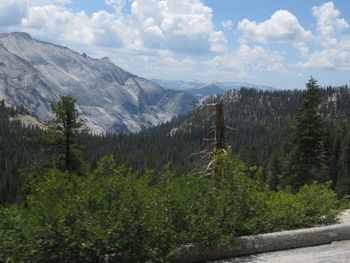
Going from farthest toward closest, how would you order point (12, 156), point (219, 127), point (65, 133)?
1. point (12, 156)
2. point (65, 133)
3. point (219, 127)

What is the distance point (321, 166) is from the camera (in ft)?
107

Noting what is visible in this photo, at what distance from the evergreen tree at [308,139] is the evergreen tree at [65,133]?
18.6 meters

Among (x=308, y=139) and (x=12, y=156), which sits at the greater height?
(x=308, y=139)

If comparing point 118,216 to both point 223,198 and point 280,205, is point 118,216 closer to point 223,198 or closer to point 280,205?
point 223,198

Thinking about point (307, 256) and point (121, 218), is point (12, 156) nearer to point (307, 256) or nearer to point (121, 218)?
point (121, 218)

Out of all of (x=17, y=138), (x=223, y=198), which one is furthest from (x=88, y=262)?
(x=17, y=138)

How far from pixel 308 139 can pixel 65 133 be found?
19.8 meters

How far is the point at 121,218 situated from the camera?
6.58m

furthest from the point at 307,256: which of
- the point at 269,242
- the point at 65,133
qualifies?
the point at 65,133

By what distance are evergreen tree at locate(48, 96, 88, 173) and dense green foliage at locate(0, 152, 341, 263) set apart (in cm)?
1670

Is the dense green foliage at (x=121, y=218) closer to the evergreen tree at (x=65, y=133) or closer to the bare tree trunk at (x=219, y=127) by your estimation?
the bare tree trunk at (x=219, y=127)

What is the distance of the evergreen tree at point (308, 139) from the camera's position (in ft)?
100

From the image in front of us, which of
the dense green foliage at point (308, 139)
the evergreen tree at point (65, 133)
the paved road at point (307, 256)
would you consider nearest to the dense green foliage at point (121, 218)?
the paved road at point (307, 256)

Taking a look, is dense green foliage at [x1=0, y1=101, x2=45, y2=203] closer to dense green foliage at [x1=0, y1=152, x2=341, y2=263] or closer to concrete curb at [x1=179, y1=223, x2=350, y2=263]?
dense green foliage at [x1=0, y1=152, x2=341, y2=263]
